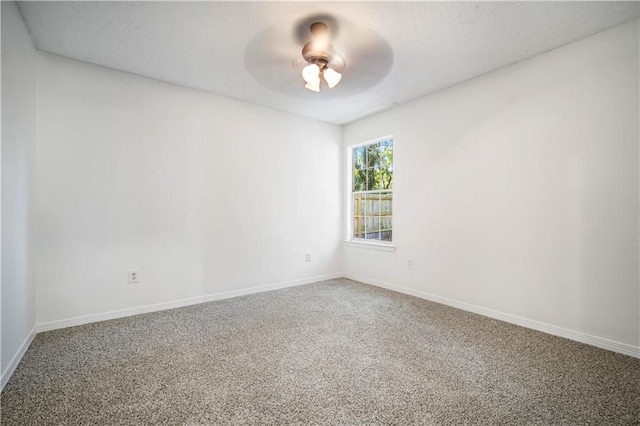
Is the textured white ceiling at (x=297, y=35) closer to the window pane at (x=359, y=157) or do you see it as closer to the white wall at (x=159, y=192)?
the white wall at (x=159, y=192)

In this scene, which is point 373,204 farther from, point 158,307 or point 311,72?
point 158,307

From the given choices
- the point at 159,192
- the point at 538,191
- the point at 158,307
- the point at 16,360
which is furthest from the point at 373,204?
the point at 16,360

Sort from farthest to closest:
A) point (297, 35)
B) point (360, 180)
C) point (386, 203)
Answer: point (360, 180), point (386, 203), point (297, 35)

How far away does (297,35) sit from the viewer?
2.33 m

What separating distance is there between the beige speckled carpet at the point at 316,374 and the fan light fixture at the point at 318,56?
2.13 meters

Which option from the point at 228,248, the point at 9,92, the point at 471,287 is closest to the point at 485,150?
the point at 471,287

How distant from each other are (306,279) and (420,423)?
2.89m

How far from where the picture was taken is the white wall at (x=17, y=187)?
1.83 meters

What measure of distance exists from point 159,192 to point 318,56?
6.88ft

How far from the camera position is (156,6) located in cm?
203

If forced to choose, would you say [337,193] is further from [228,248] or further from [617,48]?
[617,48]

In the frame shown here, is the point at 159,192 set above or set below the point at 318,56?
below

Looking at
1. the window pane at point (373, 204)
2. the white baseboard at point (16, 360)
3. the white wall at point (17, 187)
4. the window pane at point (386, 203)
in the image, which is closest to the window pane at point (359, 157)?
the window pane at point (373, 204)

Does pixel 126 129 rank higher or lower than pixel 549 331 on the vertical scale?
higher
